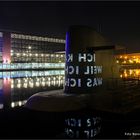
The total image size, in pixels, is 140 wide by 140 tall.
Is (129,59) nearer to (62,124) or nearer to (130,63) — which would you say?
(130,63)

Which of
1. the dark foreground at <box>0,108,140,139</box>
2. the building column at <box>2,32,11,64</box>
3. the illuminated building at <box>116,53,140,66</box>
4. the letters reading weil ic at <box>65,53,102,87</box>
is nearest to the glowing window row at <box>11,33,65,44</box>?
the building column at <box>2,32,11,64</box>

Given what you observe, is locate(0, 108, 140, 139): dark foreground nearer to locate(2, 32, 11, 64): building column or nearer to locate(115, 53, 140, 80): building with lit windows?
Answer: locate(115, 53, 140, 80): building with lit windows

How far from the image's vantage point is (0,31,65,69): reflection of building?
111 metres

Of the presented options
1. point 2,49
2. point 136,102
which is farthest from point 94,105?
point 2,49

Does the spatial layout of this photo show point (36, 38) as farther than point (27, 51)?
Yes

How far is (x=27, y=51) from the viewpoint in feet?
398

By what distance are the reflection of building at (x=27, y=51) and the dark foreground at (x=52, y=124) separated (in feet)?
298

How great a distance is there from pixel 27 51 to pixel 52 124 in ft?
346

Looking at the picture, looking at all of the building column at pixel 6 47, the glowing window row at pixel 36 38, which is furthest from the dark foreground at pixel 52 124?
the glowing window row at pixel 36 38

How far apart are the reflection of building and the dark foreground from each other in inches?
3575

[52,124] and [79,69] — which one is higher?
[79,69]

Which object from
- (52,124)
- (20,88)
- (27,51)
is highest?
(27,51)

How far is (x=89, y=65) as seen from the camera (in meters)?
24.1

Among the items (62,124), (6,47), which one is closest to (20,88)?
(62,124)
